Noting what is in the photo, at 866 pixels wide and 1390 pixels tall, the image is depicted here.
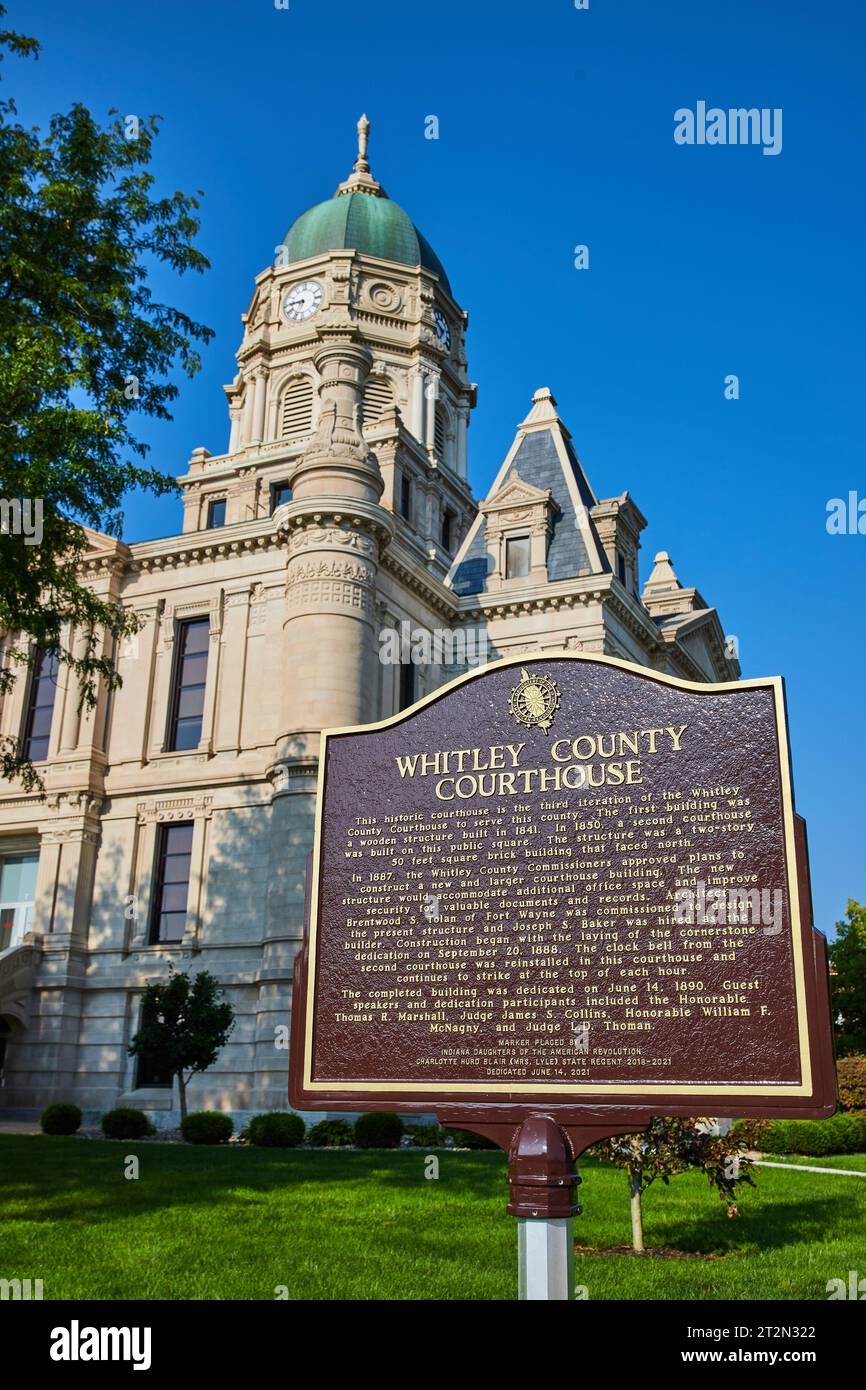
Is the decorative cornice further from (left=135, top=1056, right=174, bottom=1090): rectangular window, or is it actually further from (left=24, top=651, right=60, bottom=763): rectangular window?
(left=135, top=1056, right=174, bottom=1090): rectangular window

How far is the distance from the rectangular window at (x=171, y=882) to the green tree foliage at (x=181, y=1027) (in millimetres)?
6694

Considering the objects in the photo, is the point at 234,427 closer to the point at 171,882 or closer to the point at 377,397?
the point at 377,397

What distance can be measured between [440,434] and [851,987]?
30.1m

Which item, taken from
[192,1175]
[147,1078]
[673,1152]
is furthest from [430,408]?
[673,1152]

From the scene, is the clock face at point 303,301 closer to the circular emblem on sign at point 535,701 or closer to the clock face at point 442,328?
the clock face at point 442,328

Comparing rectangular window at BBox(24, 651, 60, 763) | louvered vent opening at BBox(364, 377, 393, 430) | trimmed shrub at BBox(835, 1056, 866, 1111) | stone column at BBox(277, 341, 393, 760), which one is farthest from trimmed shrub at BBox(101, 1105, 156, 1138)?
louvered vent opening at BBox(364, 377, 393, 430)

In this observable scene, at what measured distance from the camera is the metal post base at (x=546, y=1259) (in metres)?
6.69

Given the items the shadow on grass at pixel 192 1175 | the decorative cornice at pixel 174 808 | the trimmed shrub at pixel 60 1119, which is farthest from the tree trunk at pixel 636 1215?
the decorative cornice at pixel 174 808

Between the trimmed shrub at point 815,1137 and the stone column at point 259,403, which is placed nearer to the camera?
the trimmed shrub at point 815,1137

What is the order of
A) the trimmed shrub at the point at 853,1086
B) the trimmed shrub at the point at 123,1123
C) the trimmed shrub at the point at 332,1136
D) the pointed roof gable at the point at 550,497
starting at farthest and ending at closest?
1. the pointed roof gable at the point at 550,497
2. the trimmed shrub at the point at 853,1086
3. the trimmed shrub at the point at 123,1123
4. the trimmed shrub at the point at 332,1136

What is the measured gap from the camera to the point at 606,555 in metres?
42.6

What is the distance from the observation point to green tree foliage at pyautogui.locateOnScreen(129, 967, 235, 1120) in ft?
88.7
